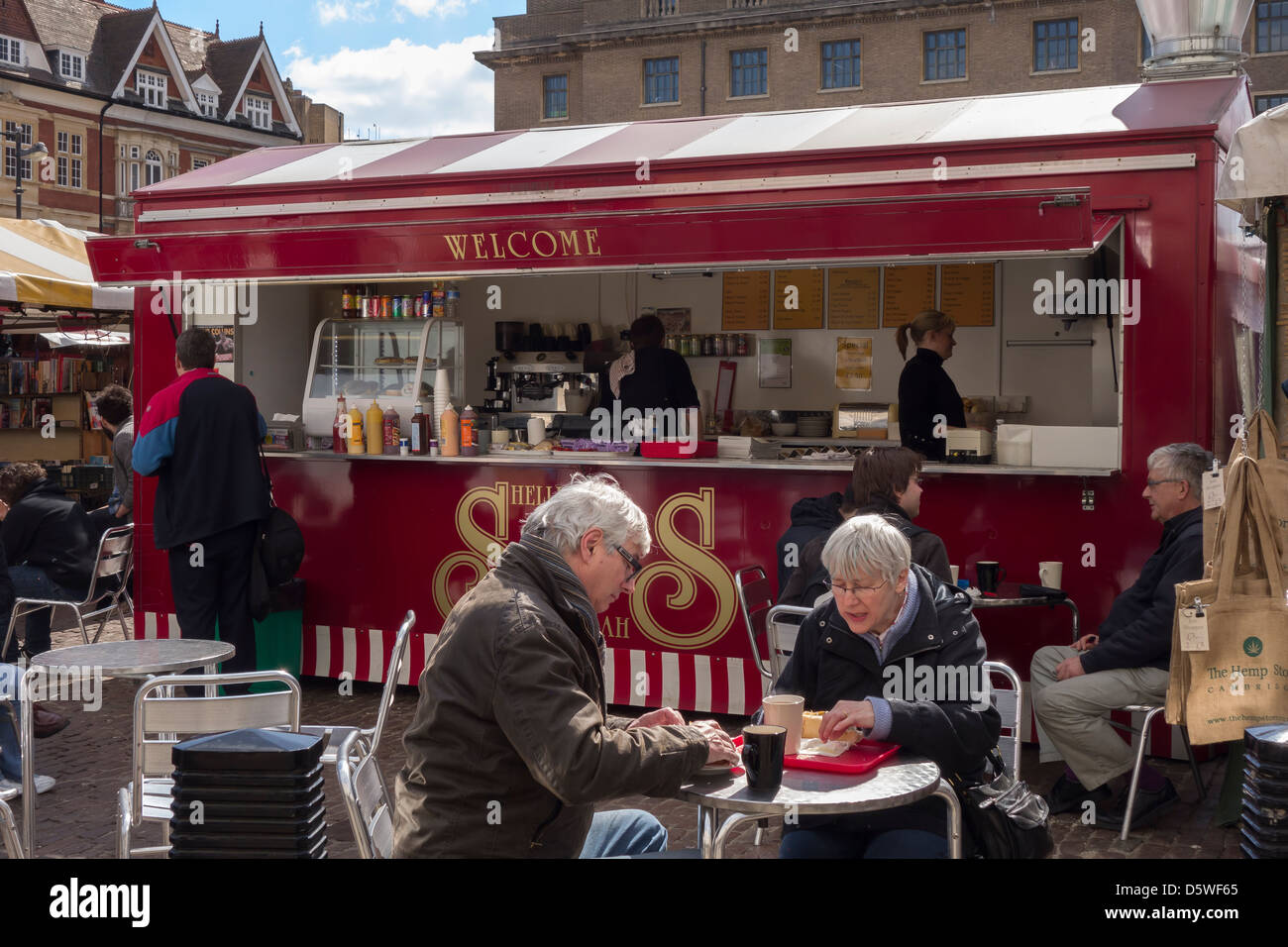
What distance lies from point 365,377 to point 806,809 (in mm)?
6007

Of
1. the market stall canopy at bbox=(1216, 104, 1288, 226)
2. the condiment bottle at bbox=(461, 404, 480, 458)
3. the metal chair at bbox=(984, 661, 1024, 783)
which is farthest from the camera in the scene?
the condiment bottle at bbox=(461, 404, 480, 458)

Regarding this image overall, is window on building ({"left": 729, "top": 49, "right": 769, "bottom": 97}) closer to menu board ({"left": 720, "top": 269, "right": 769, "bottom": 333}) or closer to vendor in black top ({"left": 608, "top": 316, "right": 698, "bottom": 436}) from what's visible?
menu board ({"left": 720, "top": 269, "right": 769, "bottom": 333})

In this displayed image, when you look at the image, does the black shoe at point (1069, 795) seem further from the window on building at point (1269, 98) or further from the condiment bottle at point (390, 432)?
the window on building at point (1269, 98)

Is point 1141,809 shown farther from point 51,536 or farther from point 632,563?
point 51,536

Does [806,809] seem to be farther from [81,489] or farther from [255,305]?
[81,489]

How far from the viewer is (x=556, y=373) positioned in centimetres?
1062

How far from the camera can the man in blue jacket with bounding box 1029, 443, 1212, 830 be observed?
205 inches

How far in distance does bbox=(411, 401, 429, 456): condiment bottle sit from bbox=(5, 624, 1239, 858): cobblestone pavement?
1.51m

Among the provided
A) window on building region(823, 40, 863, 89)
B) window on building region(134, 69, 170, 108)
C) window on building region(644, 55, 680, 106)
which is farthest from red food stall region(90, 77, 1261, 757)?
window on building region(134, 69, 170, 108)

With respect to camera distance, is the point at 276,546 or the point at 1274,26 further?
the point at 1274,26

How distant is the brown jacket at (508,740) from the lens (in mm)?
2715

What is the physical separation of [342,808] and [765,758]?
3.19 metres

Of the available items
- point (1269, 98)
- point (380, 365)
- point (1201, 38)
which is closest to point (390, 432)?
point (380, 365)

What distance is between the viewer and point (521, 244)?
272 inches
